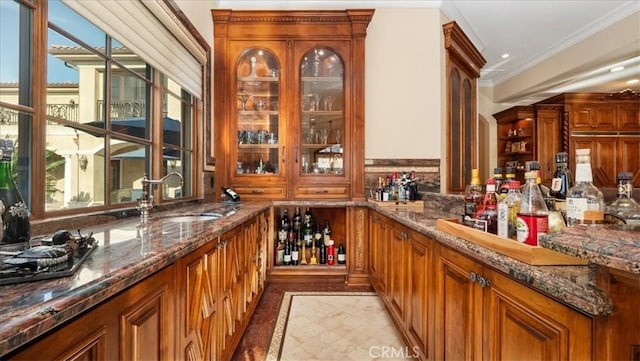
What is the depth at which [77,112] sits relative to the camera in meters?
1.47

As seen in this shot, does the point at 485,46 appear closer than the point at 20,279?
No

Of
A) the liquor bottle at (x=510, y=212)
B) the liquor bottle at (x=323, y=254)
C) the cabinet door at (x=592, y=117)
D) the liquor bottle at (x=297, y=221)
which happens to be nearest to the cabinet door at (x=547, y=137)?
the cabinet door at (x=592, y=117)

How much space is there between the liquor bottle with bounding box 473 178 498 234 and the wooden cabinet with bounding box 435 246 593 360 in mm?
157

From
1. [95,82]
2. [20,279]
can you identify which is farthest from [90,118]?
[20,279]

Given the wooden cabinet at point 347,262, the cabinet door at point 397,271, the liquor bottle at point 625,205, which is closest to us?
the liquor bottle at point 625,205

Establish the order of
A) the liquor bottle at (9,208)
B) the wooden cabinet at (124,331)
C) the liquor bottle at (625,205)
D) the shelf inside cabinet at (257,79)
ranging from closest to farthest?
the wooden cabinet at (124,331) → the liquor bottle at (9,208) → the liquor bottle at (625,205) → the shelf inside cabinet at (257,79)

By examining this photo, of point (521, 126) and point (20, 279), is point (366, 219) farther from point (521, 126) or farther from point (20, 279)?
point (521, 126)

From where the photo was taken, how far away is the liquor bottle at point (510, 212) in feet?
3.37

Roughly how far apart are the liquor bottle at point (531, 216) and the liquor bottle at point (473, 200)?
30 cm

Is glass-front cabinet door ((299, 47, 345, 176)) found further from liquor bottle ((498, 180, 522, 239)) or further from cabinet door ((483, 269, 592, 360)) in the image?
cabinet door ((483, 269, 592, 360))

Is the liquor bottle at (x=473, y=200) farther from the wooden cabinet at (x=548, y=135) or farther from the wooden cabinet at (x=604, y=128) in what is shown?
the wooden cabinet at (x=604, y=128)

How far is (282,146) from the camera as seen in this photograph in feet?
9.70

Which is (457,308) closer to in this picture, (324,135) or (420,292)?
(420,292)

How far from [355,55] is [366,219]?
1611 millimetres
